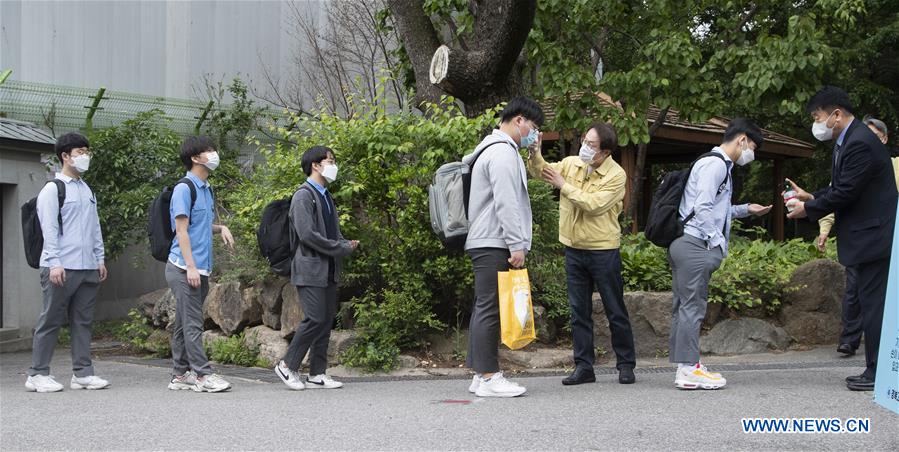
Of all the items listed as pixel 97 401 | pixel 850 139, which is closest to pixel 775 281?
pixel 850 139

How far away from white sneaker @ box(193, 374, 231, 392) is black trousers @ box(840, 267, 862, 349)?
5159mm

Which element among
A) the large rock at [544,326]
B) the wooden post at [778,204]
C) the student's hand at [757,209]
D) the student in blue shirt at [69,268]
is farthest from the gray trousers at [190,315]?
the wooden post at [778,204]

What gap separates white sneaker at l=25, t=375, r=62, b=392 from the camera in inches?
263

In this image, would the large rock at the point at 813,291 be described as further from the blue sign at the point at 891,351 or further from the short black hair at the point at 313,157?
the short black hair at the point at 313,157

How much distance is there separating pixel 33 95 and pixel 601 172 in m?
8.99

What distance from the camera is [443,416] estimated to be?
5297mm

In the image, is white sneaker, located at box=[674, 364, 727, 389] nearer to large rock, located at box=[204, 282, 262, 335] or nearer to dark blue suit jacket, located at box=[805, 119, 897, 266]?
dark blue suit jacket, located at box=[805, 119, 897, 266]

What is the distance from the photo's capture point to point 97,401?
6195 mm

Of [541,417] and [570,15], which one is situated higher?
[570,15]

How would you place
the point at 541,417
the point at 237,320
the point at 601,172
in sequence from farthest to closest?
the point at 237,320 < the point at 601,172 < the point at 541,417

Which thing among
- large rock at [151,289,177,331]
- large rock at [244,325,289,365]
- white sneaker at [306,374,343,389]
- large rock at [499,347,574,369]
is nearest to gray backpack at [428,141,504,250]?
white sneaker at [306,374,343,389]

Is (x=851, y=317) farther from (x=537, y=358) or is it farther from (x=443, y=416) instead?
(x=443, y=416)

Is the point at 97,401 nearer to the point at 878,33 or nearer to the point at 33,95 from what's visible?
the point at 33,95

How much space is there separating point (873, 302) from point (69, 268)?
5.66 m
